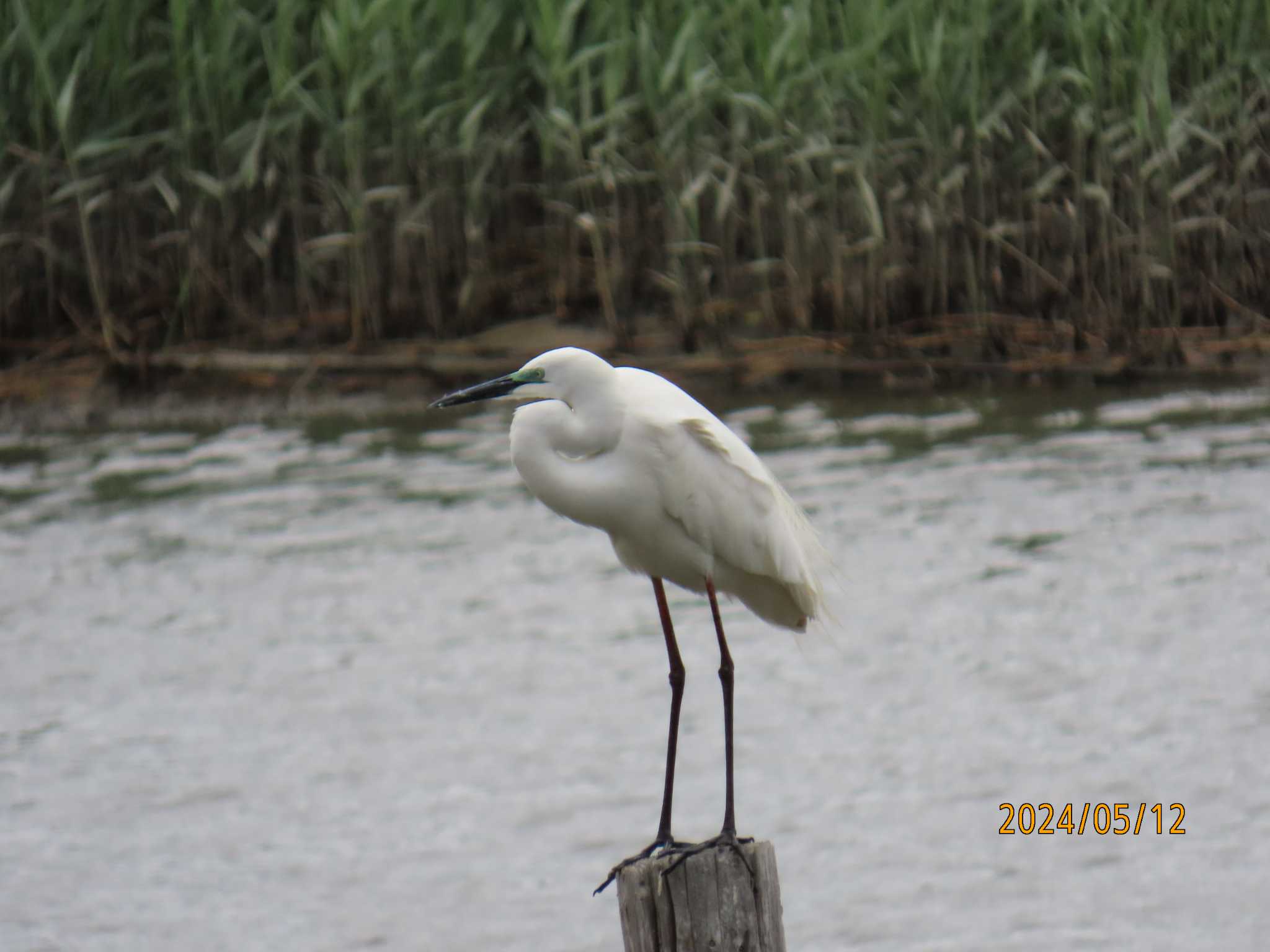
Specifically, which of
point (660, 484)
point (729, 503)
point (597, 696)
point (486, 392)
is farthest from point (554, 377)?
point (597, 696)

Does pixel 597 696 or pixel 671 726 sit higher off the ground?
pixel 671 726

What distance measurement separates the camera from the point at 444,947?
16.7ft

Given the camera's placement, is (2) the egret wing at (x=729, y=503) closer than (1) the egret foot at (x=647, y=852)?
No

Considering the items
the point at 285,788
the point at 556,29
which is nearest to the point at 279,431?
the point at 556,29

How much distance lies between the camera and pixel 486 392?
3320 mm

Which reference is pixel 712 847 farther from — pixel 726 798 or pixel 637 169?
pixel 637 169

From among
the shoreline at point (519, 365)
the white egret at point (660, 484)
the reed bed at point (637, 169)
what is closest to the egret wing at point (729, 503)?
the white egret at point (660, 484)

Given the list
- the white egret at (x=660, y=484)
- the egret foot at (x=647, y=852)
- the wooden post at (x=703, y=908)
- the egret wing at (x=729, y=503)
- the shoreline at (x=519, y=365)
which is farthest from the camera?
the shoreline at (x=519, y=365)

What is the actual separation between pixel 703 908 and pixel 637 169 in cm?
793

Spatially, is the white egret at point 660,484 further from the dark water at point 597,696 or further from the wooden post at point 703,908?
the dark water at point 597,696

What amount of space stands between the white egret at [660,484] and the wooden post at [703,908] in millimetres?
191

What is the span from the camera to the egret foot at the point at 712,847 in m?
3.00

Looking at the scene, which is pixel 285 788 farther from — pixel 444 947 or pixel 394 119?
pixel 394 119

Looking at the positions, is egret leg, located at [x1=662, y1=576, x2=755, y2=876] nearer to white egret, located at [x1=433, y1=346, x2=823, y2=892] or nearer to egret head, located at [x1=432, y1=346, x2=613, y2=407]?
white egret, located at [x1=433, y1=346, x2=823, y2=892]
